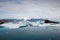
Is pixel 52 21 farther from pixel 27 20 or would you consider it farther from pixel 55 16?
pixel 27 20

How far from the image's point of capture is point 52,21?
66.9 inches

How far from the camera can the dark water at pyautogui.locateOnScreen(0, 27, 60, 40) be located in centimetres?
162

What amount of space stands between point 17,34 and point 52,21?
0.53m

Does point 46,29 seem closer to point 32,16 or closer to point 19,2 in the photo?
point 32,16

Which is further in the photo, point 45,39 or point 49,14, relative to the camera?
point 49,14

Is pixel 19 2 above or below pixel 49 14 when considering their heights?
above

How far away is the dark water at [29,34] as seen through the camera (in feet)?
5.30

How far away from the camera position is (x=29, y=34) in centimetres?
164

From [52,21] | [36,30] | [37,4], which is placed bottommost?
[36,30]

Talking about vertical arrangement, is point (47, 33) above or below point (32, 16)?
below

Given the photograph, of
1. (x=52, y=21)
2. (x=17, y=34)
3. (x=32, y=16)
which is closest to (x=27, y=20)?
(x=32, y=16)

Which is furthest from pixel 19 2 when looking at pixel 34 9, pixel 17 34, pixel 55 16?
pixel 55 16

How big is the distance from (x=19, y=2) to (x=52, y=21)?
55 centimetres

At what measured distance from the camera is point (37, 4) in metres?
1.71
